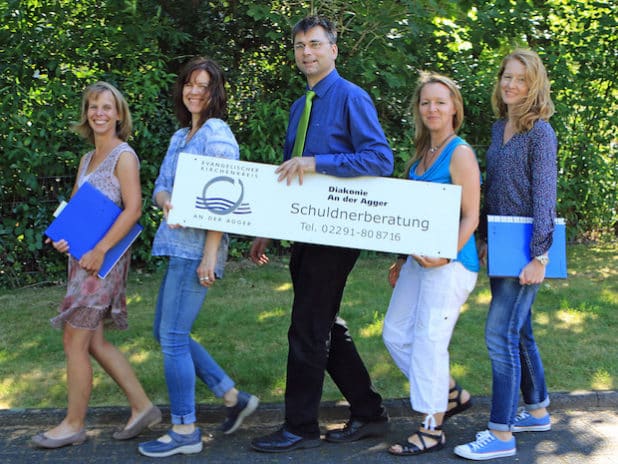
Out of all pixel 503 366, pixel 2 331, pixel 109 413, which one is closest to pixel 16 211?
pixel 2 331

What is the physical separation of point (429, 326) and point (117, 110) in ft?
6.80

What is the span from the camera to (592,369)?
5.50 meters

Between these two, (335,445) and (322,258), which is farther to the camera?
(335,445)

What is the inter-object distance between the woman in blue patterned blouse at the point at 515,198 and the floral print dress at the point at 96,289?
2011mm

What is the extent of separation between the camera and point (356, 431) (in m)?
4.42

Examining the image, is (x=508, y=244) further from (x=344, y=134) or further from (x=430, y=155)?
(x=344, y=134)

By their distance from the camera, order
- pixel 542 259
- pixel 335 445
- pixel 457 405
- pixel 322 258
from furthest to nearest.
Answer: pixel 457 405 < pixel 335 445 < pixel 322 258 < pixel 542 259

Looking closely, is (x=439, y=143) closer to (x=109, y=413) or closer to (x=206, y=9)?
(x=109, y=413)

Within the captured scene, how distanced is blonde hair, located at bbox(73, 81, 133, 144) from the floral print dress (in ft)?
0.51

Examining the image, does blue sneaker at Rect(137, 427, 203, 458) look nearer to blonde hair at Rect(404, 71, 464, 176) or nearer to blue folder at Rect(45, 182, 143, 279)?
blue folder at Rect(45, 182, 143, 279)

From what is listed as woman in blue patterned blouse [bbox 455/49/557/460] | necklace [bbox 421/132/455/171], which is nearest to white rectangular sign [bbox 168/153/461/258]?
necklace [bbox 421/132/455/171]

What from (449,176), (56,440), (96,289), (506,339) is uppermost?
(449,176)

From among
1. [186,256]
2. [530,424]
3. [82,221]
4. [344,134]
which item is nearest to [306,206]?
[344,134]

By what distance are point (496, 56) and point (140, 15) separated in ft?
13.8
